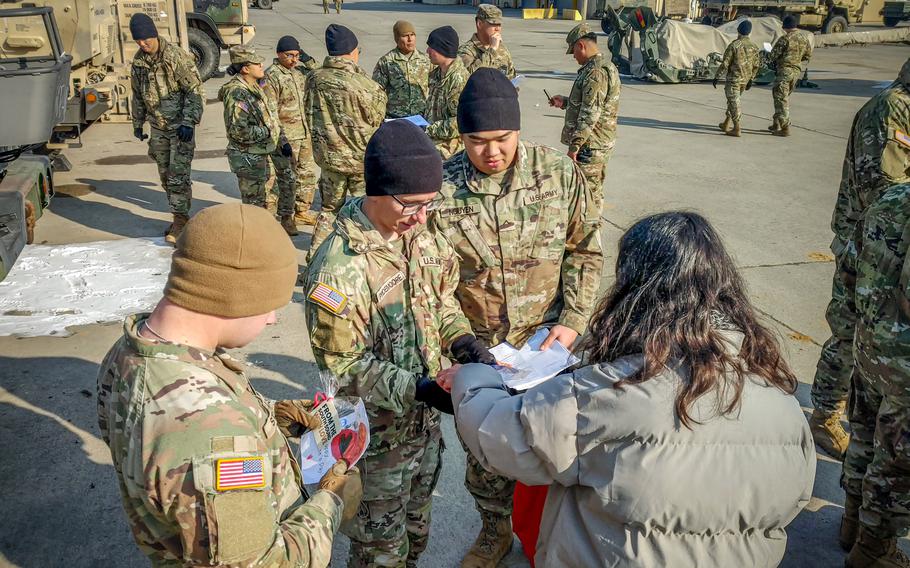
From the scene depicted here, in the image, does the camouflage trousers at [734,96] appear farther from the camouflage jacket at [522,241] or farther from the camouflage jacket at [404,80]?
the camouflage jacket at [522,241]

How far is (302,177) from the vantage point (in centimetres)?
800

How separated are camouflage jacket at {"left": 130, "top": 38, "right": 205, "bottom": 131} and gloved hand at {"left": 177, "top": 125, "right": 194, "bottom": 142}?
170mm

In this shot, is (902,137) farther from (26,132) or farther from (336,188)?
(26,132)

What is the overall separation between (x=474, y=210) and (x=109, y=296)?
13.4ft

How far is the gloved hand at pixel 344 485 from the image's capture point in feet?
6.59

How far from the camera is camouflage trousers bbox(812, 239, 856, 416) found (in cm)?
388

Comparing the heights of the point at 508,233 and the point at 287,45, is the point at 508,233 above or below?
below

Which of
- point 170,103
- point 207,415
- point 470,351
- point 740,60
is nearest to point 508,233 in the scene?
point 470,351

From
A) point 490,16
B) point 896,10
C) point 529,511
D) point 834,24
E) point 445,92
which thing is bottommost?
point 529,511

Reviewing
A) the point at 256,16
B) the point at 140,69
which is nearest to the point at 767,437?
the point at 140,69

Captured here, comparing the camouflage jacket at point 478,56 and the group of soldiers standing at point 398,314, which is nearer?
the group of soldiers standing at point 398,314

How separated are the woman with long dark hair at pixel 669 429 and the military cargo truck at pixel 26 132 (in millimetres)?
4271

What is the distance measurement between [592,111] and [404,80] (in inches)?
97.6

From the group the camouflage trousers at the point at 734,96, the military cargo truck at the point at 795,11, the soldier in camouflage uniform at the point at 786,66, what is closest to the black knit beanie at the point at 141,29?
the camouflage trousers at the point at 734,96
